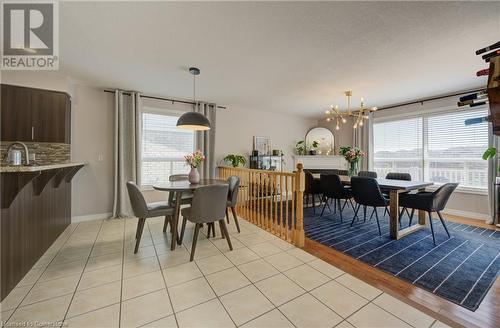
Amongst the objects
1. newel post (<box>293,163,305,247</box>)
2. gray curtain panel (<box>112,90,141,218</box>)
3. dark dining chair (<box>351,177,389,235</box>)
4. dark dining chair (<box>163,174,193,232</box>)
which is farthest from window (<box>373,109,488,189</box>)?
gray curtain panel (<box>112,90,141,218</box>)

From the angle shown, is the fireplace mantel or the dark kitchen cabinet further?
the fireplace mantel

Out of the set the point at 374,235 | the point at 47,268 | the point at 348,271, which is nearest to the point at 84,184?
the point at 47,268

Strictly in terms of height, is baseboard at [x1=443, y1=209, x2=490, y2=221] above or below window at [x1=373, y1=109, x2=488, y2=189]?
below

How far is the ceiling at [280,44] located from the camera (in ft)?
5.92

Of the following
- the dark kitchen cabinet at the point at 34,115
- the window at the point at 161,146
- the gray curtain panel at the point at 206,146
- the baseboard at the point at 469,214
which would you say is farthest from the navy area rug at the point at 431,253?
the dark kitchen cabinet at the point at 34,115

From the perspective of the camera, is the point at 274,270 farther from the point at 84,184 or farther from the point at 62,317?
the point at 84,184

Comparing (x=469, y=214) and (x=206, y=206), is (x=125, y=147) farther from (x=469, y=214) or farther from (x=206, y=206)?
(x=469, y=214)

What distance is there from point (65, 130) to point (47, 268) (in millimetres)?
2113

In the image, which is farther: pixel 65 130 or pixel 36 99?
pixel 65 130

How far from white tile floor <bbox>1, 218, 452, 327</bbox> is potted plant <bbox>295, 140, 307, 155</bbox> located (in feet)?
13.0

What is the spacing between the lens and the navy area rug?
1854 millimetres

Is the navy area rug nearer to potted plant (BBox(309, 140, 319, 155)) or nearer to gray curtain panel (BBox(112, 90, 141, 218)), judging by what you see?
potted plant (BBox(309, 140, 319, 155))

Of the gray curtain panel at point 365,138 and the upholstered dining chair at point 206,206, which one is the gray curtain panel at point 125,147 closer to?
the upholstered dining chair at point 206,206

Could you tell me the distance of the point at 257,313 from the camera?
1518mm
